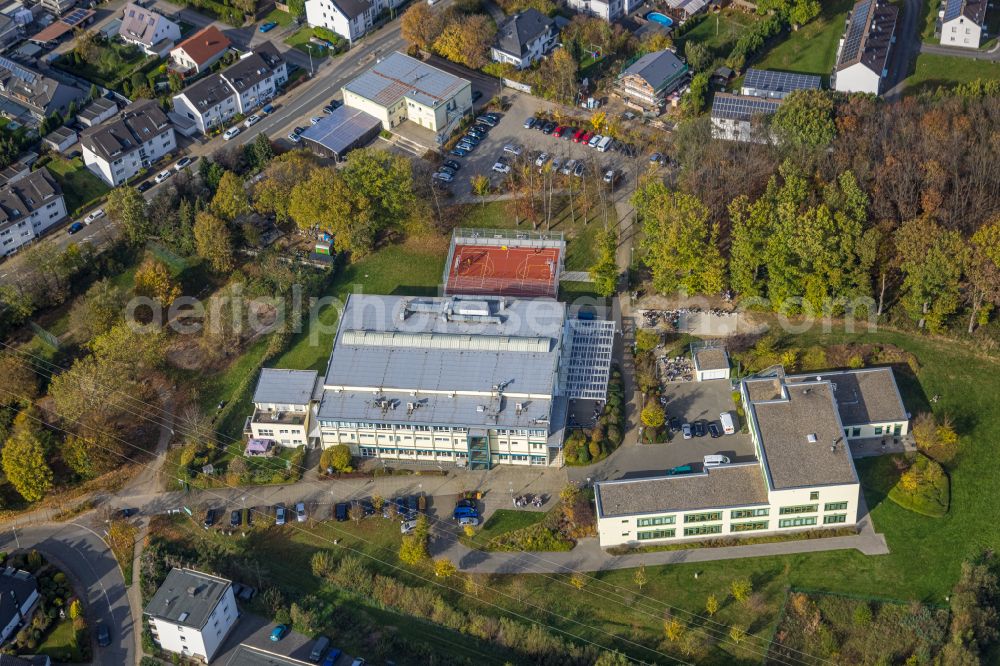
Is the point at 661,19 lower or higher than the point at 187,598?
higher

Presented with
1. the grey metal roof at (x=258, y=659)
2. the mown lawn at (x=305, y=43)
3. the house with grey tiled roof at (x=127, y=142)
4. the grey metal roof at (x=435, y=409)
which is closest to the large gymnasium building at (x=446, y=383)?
the grey metal roof at (x=435, y=409)

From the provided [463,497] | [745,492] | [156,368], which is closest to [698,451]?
[745,492]

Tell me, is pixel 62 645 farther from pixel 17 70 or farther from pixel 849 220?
pixel 17 70

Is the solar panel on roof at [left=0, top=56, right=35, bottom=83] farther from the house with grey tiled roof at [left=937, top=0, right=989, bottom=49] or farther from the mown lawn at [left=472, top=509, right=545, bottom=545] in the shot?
the house with grey tiled roof at [left=937, top=0, right=989, bottom=49]

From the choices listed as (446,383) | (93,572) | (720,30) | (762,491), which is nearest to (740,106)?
(720,30)

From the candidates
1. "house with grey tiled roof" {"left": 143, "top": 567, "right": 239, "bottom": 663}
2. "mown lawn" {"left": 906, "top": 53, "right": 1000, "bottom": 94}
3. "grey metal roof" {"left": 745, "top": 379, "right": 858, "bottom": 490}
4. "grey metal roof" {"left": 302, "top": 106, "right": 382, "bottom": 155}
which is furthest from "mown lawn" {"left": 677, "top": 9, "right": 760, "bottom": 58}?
"house with grey tiled roof" {"left": 143, "top": 567, "right": 239, "bottom": 663}

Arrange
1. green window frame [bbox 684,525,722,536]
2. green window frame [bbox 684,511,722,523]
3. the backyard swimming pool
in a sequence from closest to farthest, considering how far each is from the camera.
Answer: green window frame [bbox 684,511,722,523] → green window frame [bbox 684,525,722,536] → the backyard swimming pool

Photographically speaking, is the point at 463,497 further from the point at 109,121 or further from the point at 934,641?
the point at 109,121
